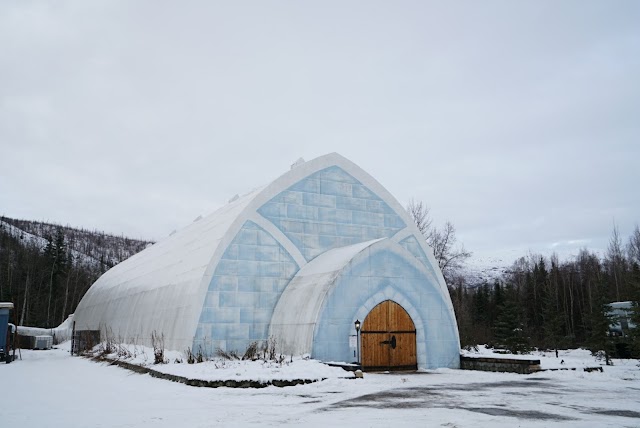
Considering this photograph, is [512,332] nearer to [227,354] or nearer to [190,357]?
[227,354]

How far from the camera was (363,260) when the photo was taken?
73.0 feet

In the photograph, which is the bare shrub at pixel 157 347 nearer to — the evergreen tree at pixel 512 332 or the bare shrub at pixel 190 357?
the bare shrub at pixel 190 357

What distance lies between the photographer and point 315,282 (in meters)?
22.5

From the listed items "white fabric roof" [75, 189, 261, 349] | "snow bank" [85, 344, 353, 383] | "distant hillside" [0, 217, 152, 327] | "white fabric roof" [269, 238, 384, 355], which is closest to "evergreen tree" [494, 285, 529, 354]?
"white fabric roof" [269, 238, 384, 355]

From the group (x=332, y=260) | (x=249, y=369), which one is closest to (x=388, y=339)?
(x=332, y=260)

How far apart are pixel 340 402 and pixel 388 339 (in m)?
9.44

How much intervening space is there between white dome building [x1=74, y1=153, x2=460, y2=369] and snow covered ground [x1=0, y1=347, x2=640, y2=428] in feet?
8.21

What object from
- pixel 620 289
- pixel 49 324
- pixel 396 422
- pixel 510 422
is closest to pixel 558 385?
pixel 510 422

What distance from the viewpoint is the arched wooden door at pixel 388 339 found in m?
22.0

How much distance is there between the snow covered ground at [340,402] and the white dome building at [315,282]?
2.50m

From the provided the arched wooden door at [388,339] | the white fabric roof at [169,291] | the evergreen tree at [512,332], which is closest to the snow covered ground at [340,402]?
the arched wooden door at [388,339]

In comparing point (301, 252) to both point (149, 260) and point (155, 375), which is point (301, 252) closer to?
point (155, 375)

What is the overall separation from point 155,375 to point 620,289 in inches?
2493

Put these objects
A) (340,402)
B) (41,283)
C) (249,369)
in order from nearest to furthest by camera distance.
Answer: (340,402), (249,369), (41,283)
